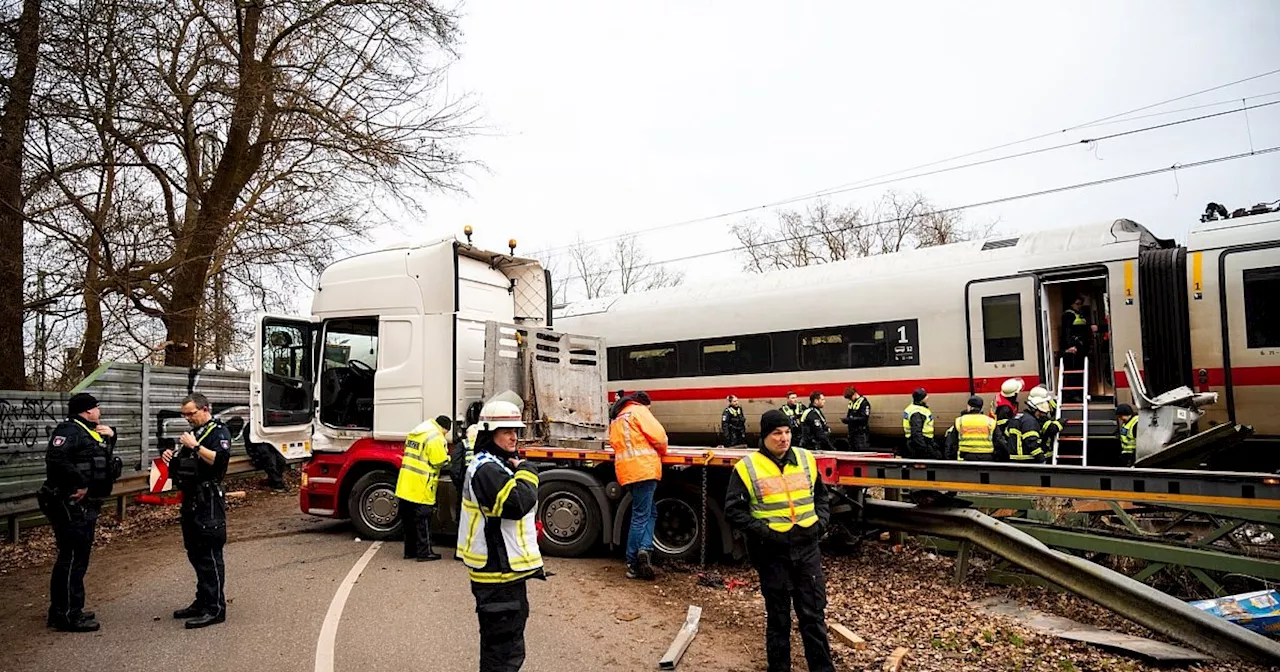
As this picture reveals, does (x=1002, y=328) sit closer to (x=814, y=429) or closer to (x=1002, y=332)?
(x=1002, y=332)

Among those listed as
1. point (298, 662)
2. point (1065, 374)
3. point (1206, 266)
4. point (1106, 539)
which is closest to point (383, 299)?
point (298, 662)

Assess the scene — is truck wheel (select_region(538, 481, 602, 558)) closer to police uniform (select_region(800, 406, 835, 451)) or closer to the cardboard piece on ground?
the cardboard piece on ground

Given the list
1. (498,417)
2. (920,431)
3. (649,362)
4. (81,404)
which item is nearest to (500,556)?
(498,417)

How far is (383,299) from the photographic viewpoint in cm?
993

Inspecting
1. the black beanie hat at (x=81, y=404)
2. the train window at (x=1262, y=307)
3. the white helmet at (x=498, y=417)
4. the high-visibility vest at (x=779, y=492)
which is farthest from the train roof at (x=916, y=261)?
the black beanie hat at (x=81, y=404)

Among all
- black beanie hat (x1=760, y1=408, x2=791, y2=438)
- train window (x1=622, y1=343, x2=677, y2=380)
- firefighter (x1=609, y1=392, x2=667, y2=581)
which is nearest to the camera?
black beanie hat (x1=760, y1=408, x2=791, y2=438)

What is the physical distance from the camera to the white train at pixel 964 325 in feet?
33.0

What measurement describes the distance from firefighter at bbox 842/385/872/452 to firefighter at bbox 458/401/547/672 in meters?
9.39

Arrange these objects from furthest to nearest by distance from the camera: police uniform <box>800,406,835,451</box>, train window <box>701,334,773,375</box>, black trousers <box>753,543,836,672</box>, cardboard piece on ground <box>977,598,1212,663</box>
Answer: train window <box>701,334,773,375</box>, police uniform <box>800,406,835,451</box>, cardboard piece on ground <box>977,598,1212,663</box>, black trousers <box>753,543,836,672</box>

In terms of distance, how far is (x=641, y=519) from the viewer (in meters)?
7.80

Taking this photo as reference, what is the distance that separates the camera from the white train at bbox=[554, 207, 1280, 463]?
10070 millimetres

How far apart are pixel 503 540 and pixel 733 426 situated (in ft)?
34.5

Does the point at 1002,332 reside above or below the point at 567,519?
above

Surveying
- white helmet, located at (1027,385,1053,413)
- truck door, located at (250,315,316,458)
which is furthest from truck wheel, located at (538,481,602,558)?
white helmet, located at (1027,385,1053,413)
